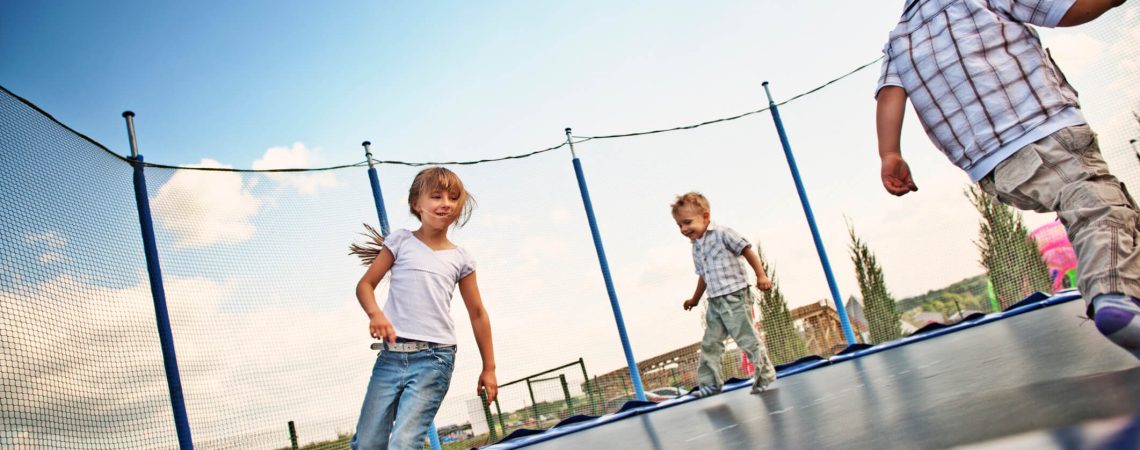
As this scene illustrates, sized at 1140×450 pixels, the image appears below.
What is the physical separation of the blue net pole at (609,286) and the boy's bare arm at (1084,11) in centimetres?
337

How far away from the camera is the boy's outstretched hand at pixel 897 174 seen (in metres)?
1.38

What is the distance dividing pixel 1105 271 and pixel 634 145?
4.09 metres

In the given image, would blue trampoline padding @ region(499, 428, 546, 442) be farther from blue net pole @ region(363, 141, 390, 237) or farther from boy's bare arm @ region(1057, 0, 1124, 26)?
boy's bare arm @ region(1057, 0, 1124, 26)

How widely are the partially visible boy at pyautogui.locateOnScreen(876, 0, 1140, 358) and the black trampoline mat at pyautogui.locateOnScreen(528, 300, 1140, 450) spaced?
18cm

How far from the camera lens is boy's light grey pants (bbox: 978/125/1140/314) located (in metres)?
1.12

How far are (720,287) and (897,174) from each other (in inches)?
80.3

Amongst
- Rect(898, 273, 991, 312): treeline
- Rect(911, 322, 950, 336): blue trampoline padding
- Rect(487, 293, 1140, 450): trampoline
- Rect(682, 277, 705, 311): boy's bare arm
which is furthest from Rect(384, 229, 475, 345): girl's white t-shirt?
Rect(898, 273, 991, 312): treeline

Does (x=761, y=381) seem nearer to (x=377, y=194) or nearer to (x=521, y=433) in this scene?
(x=521, y=433)

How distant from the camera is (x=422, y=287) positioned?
1.71 m

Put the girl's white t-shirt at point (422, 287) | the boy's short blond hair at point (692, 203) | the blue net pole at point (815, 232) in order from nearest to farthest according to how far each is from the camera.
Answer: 1. the girl's white t-shirt at point (422, 287)
2. the boy's short blond hair at point (692, 203)
3. the blue net pole at point (815, 232)

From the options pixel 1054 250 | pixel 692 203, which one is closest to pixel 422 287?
pixel 692 203

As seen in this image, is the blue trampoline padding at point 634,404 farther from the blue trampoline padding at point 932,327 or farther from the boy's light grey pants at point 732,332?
the blue trampoline padding at point 932,327

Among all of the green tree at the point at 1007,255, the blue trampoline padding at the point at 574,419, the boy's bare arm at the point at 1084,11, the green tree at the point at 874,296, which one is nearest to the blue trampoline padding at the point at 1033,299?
the green tree at the point at 1007,255

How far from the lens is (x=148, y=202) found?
3.08 m
